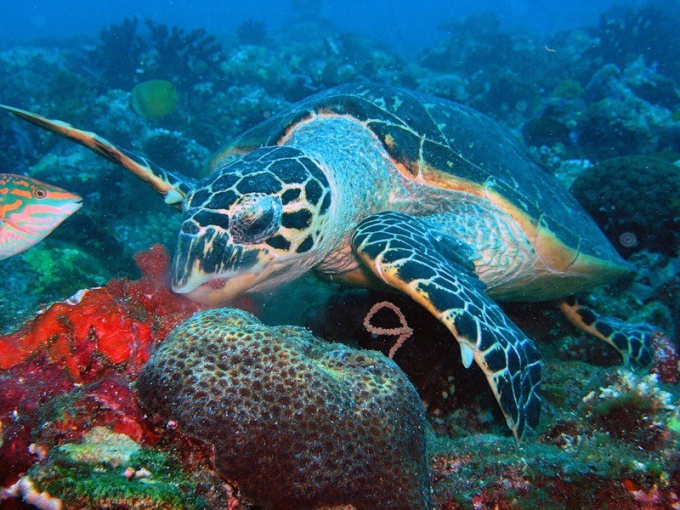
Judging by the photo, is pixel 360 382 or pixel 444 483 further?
Answer: pixel 444 483

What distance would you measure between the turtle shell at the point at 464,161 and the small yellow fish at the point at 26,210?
6.95 feet

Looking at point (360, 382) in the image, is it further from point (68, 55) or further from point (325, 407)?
point (68, 55)

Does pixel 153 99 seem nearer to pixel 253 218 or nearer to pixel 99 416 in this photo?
pixel 253 218

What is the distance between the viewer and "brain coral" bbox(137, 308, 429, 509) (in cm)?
108

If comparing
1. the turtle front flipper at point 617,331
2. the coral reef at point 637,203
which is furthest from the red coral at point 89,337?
the coral reef at point 637,203

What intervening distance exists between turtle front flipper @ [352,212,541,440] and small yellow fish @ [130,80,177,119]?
25.0 feet

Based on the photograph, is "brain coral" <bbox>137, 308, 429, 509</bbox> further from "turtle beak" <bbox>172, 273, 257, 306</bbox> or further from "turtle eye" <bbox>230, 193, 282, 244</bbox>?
"turtle eye" <bbox>230, 193, 282, 244</bbox>

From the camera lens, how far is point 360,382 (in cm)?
132

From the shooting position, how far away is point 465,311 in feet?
6.79

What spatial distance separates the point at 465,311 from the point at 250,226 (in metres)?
1.23

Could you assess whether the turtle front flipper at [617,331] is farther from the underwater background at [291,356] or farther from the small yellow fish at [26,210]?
the small yellow fish at [26,210]

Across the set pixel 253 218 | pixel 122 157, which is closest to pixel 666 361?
pixel 253 218

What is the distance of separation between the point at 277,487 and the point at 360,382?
0.40 metres

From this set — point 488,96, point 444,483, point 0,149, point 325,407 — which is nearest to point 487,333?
point 444,483
